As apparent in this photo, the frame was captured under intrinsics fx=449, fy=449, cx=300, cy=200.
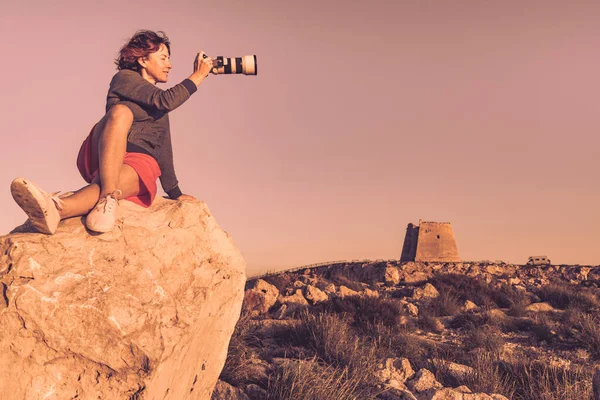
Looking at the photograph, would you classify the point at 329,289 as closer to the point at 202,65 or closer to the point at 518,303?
the point at 518,303

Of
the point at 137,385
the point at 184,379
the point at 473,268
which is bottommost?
the point at 473,268

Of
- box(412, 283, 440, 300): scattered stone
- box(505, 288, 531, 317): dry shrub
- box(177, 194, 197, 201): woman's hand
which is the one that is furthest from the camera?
box(412, 283, 440, 300): scattered stone

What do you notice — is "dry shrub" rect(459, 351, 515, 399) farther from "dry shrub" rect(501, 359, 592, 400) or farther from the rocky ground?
"dry shrub" rect(501, 359, 592, 400)

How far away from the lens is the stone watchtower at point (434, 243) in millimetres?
31891

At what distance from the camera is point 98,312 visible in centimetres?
212

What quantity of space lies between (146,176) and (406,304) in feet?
30.8

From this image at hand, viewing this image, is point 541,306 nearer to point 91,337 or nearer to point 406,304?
point 406,304

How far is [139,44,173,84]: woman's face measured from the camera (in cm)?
314

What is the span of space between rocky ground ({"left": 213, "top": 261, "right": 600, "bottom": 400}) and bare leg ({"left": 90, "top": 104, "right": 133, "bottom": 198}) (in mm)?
2269

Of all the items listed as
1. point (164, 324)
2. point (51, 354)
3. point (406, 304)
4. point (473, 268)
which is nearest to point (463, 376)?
point (164, 324)

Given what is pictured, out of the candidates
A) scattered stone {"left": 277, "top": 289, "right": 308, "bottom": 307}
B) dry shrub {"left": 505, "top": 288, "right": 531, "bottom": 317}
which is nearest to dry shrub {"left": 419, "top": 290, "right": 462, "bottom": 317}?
dry shrub {"left": 505, "top": 288, "right": 531, "bottom": 317}

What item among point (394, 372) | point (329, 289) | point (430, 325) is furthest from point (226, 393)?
point (329, 289)

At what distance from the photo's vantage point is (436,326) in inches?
377

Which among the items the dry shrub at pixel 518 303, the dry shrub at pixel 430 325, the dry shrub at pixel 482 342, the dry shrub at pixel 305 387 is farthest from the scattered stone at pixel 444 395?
the dry shrub at pixel 518 303
